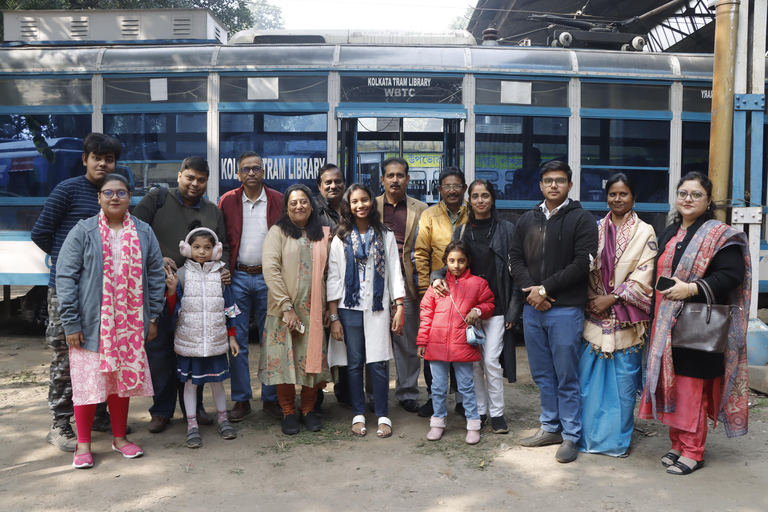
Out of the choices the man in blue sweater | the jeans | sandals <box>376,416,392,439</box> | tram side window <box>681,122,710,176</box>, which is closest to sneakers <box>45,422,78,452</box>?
the man in blue sweater

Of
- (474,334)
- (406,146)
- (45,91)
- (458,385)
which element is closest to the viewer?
(474,334)

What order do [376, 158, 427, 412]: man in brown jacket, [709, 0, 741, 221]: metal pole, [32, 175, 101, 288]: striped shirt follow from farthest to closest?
1. [709, 0, 741, 221]: metal pole
2. [376, 158, 427, 412]: man in brown jacket
3. [32, 175, 101, 288]: striped shirt

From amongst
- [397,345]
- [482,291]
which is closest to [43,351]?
[397,345]

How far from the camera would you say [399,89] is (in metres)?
6.25

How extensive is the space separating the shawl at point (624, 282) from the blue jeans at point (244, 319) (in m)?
2.16

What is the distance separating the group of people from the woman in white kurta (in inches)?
0.5

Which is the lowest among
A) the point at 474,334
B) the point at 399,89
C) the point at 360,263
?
the point at 474,334

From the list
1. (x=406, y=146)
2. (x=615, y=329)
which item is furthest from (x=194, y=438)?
(x=406, y=146)

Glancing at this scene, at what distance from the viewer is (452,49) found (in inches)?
251

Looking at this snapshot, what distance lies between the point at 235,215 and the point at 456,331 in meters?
1.73

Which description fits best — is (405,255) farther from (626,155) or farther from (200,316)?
(626,155)

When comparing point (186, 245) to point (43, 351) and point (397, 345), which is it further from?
point (43, 351)

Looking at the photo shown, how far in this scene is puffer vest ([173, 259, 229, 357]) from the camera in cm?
375

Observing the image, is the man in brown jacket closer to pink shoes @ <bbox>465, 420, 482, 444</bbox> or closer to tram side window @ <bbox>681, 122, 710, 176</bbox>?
pink shoes @ <bbox>465, 420, 482, 444</bbox>
